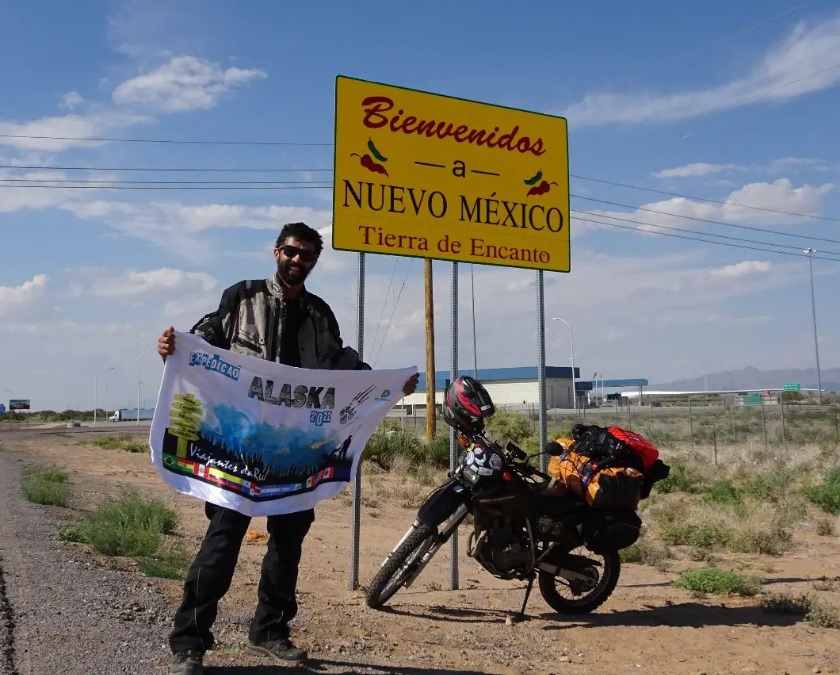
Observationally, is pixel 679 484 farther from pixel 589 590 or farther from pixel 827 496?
pixel 589 590

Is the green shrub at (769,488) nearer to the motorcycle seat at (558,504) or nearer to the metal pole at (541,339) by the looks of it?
→ the metal pole at (541,339)

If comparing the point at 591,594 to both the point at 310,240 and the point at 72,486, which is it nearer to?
the point at 310,240

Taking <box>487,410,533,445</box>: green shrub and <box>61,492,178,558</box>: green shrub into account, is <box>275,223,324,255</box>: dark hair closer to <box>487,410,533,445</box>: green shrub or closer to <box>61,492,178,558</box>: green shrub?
<box>61,492,178,558</box>: green shrub

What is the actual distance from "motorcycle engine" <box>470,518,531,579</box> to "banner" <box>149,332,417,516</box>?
1.66 meters

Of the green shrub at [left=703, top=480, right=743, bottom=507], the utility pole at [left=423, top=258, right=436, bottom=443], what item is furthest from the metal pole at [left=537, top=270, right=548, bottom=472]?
the utility pole at [left=423, top=258, right=436, bottom=443]

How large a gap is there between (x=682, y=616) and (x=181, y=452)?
389cm

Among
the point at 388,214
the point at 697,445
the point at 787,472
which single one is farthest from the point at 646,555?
the point at 697,445

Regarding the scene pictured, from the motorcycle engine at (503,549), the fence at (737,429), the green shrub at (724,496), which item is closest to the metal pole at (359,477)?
the motorcycle engine at (503,549)

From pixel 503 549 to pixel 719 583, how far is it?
2231 mm

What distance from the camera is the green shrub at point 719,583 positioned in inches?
278

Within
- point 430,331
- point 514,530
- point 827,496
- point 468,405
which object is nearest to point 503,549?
point 514,530

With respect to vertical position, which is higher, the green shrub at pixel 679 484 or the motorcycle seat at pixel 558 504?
the motorcycle seat at pixel 558 504

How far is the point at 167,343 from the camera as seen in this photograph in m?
4.33

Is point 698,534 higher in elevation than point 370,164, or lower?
lower
